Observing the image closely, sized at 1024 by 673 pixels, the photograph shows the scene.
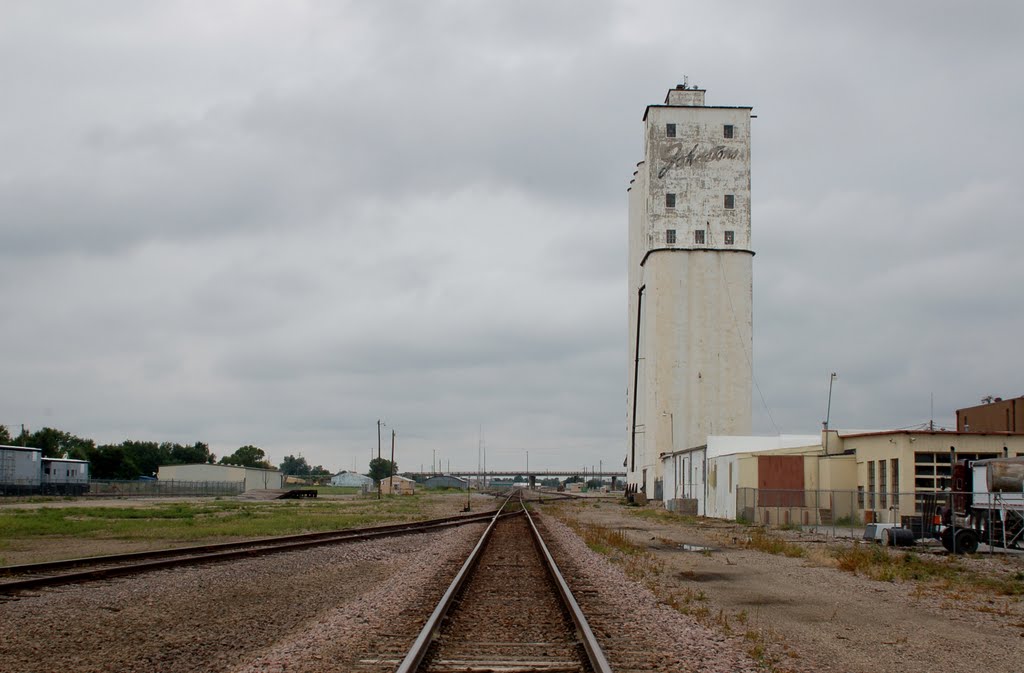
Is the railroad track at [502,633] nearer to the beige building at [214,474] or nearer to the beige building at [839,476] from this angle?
the beige building at [839,476]

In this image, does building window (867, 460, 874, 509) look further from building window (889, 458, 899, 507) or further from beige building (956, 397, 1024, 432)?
beige building (956, 397, 1024, 432)

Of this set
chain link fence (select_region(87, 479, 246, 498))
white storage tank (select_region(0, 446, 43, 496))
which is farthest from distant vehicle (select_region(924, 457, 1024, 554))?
chain link fence (select_region(87, 479, 246, 498))

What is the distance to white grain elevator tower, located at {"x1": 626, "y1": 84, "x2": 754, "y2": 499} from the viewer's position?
74500 millimetres

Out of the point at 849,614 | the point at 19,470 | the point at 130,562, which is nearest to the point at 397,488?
the point at 19,470

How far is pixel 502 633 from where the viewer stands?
11289mm

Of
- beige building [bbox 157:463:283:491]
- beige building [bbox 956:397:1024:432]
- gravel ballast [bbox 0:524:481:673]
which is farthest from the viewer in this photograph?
beige building [bbox 157:463:283:491]

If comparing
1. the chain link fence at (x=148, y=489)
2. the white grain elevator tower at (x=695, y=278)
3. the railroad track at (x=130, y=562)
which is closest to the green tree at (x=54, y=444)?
the chain link fence at (x=148, y=489)

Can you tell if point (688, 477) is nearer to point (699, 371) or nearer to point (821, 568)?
point (699, 371)

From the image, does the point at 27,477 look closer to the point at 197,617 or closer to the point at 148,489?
the point at 148,489

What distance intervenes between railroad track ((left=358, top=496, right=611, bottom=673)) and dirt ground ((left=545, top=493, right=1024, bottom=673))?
2029mm

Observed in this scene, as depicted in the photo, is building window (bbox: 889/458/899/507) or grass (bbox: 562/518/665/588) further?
building window (bbox: 889/458/899/507)

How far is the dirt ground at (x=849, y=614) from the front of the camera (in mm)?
10867

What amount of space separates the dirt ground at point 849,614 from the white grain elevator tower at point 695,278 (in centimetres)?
4960

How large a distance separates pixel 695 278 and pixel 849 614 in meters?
62.8
